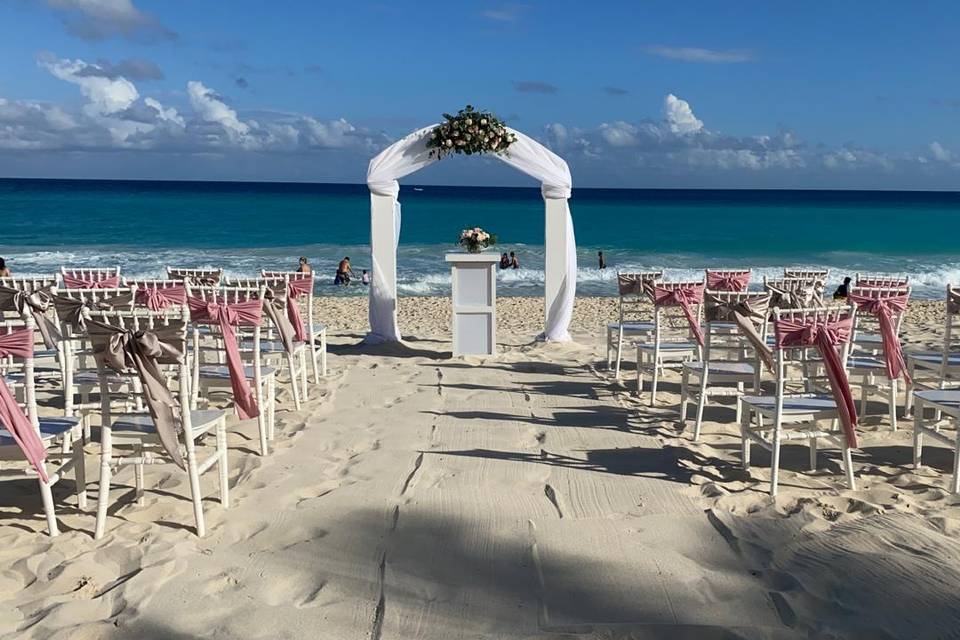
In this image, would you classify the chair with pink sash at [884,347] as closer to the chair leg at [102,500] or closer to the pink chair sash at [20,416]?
the chair leg at [102,500]

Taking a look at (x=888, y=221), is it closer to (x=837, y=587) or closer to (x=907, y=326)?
(x=907, y=326)

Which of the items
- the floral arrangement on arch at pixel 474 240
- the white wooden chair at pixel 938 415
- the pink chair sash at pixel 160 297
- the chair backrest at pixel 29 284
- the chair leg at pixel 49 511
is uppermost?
the floral arrangement on arch at pixel 474 240

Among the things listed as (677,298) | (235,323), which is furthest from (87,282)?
(677,298)

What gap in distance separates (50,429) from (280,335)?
2497 millimetres

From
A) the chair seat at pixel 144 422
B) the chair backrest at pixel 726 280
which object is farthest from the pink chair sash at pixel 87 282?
the chair backrest at pixel 726 280

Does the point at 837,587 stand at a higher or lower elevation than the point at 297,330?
lower

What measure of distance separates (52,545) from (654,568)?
2589 mm

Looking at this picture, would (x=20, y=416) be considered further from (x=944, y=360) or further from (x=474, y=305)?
(x=474, y=305)

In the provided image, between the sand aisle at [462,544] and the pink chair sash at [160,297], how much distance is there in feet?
4.35

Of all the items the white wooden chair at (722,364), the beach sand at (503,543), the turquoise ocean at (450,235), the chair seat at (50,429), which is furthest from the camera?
the turquoise ocean at (450,235)

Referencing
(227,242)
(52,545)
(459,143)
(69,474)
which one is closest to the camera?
(52,545)

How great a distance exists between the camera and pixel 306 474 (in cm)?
477

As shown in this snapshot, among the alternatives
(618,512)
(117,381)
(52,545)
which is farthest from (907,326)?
(52,545)

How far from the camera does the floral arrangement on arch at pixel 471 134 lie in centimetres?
893
